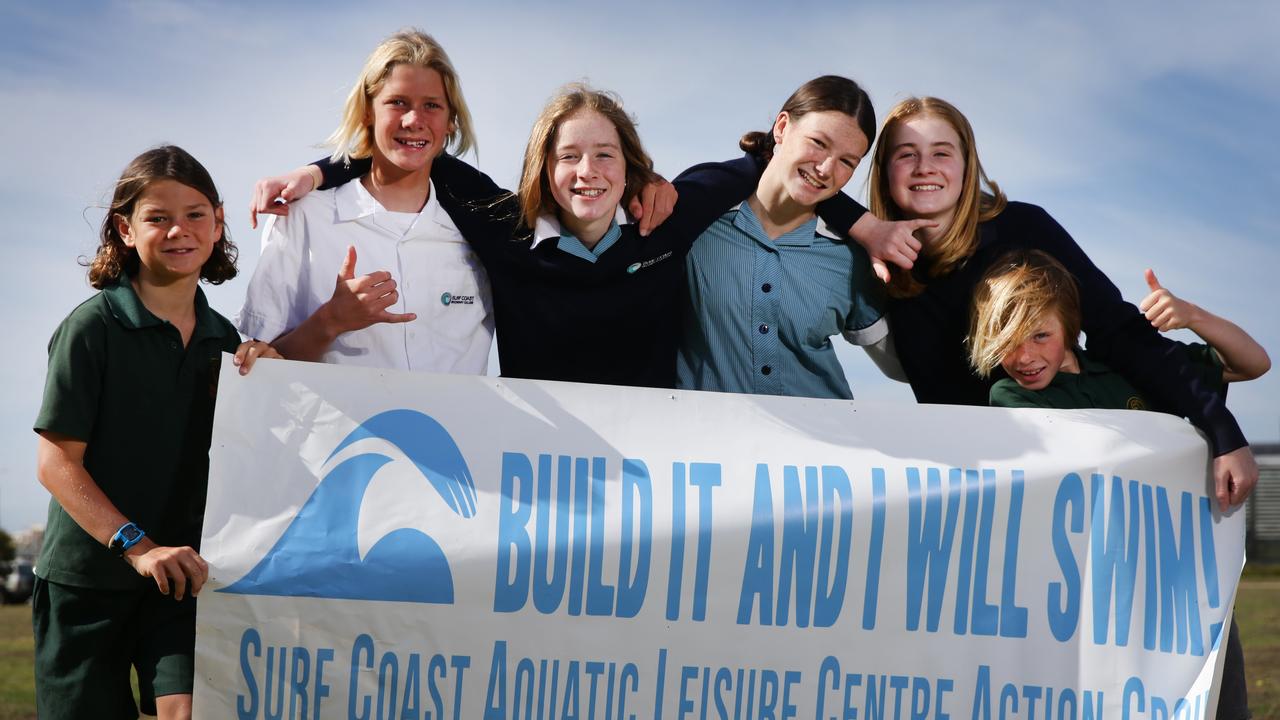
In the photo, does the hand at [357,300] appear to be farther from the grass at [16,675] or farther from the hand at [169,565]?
the grass at [16,675]

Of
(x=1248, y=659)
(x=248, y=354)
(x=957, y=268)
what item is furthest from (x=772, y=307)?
(x=1248, y=659)

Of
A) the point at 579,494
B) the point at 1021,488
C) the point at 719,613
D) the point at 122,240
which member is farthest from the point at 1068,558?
the point at 122,240

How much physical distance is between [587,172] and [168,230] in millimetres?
1357

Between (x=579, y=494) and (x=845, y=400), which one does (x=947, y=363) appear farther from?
(x=579, y=494)

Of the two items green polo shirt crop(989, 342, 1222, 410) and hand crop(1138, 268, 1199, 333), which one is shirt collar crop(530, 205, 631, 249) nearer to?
green polo shirt crop(989, 342, 1222, 410)

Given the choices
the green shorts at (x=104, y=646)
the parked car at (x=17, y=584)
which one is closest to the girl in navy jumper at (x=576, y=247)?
the green shorts at (x=104, y=646)

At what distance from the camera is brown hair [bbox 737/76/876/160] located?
165 inches

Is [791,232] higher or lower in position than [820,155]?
lower

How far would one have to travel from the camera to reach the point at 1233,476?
3.96 m

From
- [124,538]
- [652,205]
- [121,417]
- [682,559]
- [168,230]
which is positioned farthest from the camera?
[652,205]

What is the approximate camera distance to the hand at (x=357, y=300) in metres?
3.69

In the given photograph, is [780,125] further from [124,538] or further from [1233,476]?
[124,538]

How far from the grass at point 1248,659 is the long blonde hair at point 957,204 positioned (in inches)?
234

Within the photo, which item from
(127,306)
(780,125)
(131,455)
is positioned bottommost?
(131,455)
